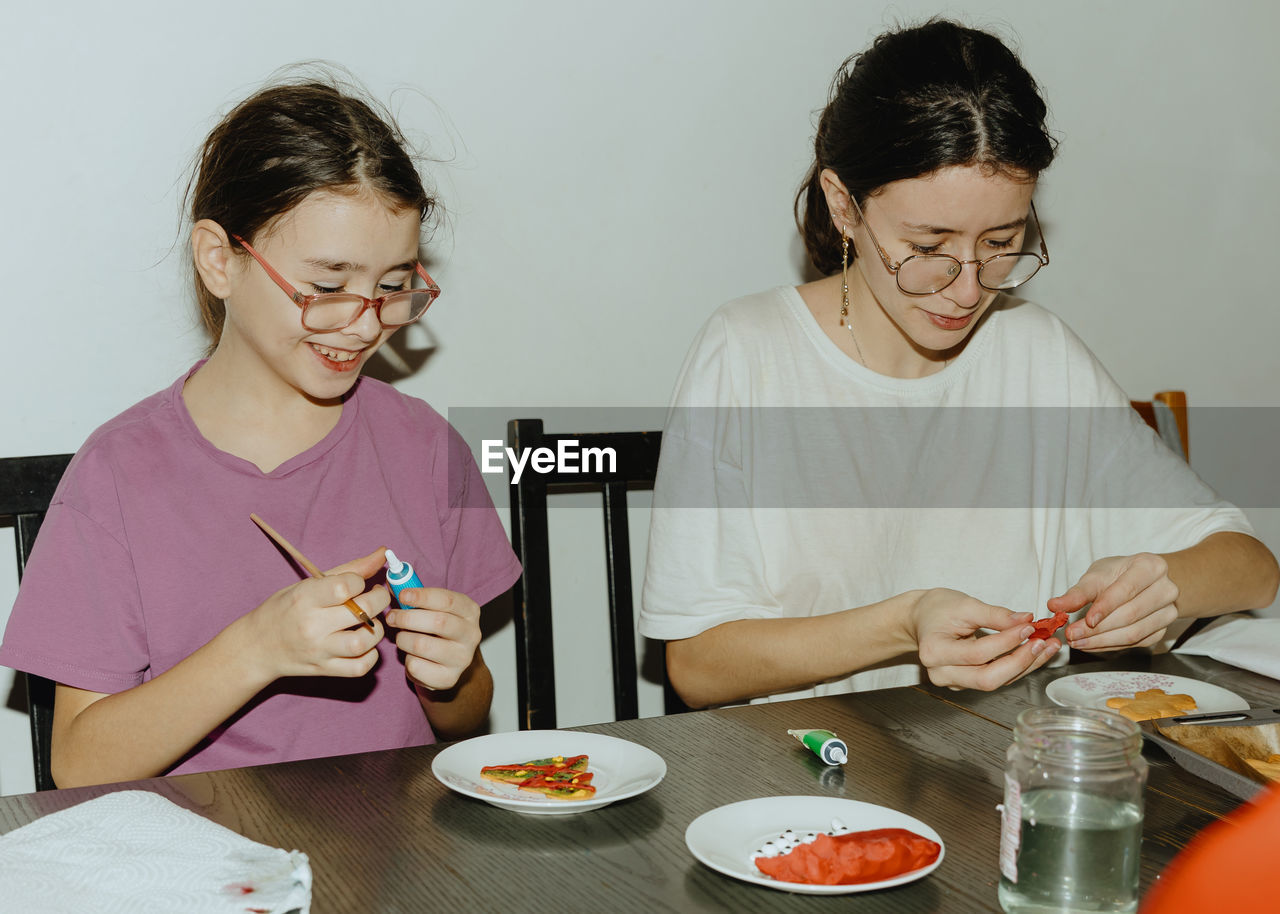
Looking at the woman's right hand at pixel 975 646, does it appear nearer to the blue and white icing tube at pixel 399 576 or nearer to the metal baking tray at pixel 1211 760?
the metal baking tray at pixel 1211 760

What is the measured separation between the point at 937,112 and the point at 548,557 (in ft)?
2.53

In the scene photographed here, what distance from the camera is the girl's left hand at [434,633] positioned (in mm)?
1150

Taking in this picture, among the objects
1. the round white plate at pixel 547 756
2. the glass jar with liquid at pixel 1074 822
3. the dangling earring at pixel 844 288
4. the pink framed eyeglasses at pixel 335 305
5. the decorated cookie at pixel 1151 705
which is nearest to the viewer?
the glass jar with liquid at pixel 1074 822

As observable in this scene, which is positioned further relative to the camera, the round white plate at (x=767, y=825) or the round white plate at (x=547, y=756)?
the round white plate at (x=547, y=756)

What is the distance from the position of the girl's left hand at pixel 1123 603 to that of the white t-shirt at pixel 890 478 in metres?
0.26

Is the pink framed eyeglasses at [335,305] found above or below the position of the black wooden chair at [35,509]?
above

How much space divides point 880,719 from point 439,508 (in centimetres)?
66

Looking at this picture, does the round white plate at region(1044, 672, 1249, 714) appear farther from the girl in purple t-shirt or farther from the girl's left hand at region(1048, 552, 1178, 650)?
the girl in purple t-shirt

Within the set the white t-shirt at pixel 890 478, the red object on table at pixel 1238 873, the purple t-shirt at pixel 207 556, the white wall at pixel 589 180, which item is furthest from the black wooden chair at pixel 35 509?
the red object on table at pixel 1238 873

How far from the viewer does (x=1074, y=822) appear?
732 mm

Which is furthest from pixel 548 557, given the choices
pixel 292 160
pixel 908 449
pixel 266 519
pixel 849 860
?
pixel 849 860

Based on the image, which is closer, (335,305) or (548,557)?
(335,305)

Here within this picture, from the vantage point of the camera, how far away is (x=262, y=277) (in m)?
1.28

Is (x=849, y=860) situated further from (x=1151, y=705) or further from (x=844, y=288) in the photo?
(x=844, y=288)
